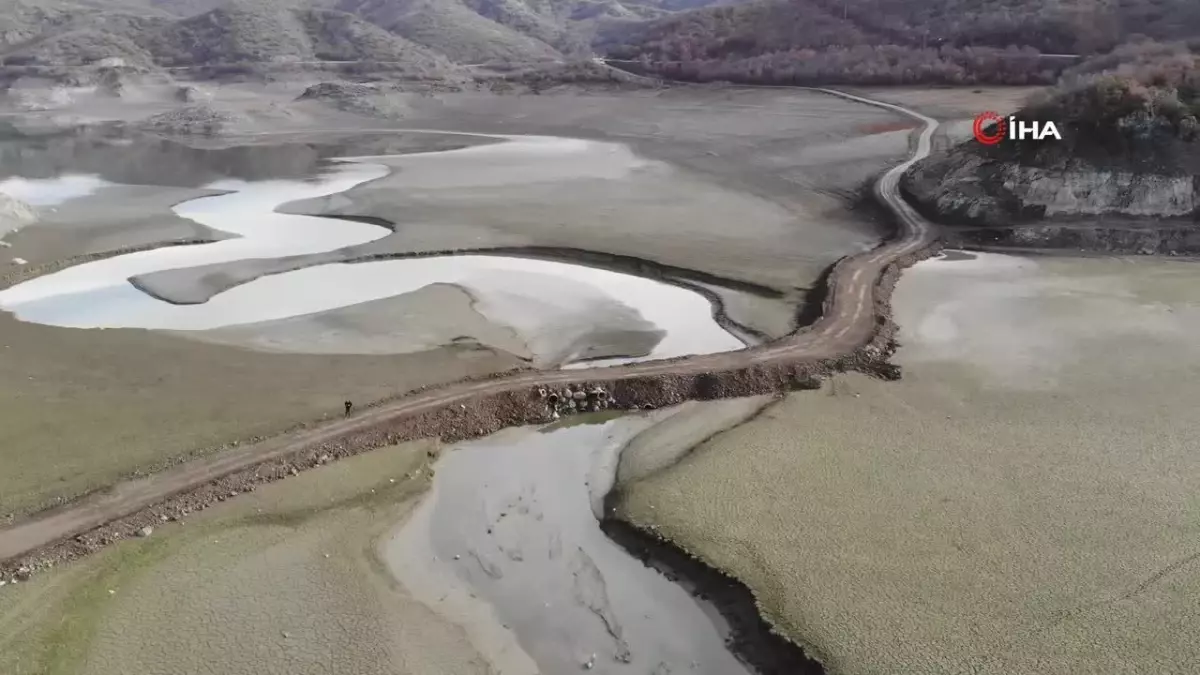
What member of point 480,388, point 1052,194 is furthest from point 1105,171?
point 480,388

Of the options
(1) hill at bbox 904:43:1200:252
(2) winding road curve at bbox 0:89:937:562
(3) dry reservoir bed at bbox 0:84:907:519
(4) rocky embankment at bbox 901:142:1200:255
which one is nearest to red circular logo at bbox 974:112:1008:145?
(1) hill at bbox 904:43:1200:252

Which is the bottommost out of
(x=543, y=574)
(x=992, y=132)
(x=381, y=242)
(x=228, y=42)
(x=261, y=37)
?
(x=543, y=574)

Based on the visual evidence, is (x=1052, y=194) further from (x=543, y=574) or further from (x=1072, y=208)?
(x=543, y=574)

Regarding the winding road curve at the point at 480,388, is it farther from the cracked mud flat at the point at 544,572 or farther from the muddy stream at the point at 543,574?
the muddy stream at the point at 543,574

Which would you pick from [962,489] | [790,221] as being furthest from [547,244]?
[962,489]

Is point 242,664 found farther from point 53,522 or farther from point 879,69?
point 879,69
